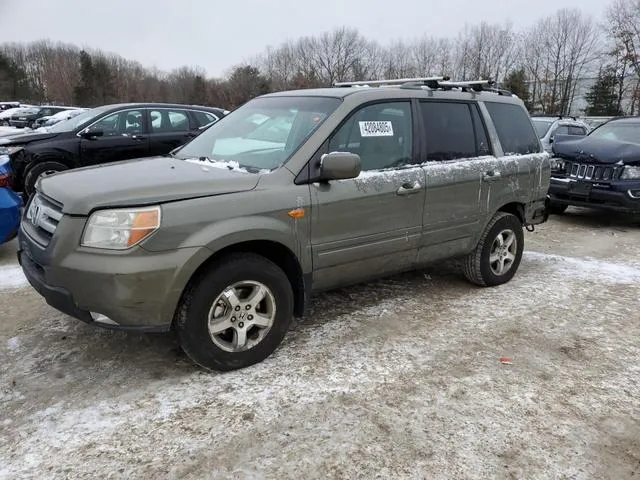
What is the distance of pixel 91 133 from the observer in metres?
8.62

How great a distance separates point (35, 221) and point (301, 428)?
2159 mm

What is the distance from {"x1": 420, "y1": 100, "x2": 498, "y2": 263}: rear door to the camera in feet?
14.3

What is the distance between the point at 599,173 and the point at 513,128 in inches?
149

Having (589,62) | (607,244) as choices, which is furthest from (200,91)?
(607,244)

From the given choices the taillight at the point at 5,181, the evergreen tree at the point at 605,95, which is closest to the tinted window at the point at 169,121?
the taillight at the point at 5,181

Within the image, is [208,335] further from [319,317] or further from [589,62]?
[589,62]

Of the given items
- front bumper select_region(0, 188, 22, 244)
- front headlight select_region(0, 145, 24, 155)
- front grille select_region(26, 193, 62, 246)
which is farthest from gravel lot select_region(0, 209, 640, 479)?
front headlight select_region(0, 145, 24, 155)

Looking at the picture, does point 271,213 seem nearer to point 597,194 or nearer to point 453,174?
point 453,174

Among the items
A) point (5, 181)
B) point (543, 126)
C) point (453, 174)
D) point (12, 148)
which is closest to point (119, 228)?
point (453, 174)

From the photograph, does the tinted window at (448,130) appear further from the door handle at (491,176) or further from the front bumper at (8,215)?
the front bumper at (8,215)

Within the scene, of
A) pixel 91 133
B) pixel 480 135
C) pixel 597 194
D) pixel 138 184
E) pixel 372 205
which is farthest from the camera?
pixel 91 133

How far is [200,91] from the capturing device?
2638 inches

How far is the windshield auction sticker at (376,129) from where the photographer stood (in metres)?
3.96

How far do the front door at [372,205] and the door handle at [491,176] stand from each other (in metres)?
0.86
